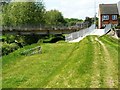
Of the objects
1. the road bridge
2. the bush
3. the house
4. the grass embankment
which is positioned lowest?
the bush

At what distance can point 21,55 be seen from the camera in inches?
1289

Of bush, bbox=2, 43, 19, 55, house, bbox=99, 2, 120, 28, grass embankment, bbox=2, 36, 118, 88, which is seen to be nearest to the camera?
grass embankment, bbox=2, 36, 118, 88

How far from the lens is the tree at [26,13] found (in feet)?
309

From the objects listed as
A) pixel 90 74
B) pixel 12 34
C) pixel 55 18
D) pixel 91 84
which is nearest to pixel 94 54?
pixel 90 74

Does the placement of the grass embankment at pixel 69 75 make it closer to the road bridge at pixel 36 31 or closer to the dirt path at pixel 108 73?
the dirt path at pixel 108 73

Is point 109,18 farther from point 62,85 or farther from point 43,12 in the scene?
point 62,85

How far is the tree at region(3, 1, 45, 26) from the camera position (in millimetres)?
94312

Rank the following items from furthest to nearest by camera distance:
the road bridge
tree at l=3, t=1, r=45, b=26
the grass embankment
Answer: tree at l=3, t=1, r=45, b=26, the road bridge, the grass embankment

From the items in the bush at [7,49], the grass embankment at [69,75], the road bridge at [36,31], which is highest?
the grass embankment at [69,75]

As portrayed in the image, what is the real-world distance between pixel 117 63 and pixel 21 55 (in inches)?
532

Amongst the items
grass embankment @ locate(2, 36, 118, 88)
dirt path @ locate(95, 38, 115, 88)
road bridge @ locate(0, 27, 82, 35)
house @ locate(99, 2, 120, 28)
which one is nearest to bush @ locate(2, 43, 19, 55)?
grass embankment @ locate(2, 36, 118, 88)

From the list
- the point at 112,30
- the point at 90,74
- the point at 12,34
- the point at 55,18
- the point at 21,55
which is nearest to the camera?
the point at 90,74

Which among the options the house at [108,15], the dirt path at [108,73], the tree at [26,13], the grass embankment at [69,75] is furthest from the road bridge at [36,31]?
the dirt path at [108,73]

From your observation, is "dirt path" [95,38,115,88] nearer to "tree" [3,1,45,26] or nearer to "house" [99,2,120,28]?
"tree" [3,1,45,26]
